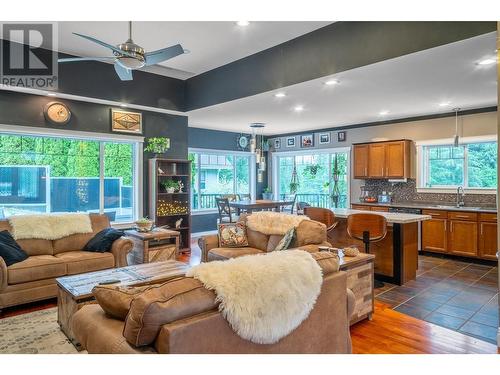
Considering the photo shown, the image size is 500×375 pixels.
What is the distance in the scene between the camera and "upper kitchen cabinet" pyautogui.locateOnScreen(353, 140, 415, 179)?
21.2ft

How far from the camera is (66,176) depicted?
17.8ft

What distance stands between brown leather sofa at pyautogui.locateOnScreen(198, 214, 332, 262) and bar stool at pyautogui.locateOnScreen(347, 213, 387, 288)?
2.47 ft

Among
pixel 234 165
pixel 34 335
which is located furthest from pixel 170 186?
pixel 34 335

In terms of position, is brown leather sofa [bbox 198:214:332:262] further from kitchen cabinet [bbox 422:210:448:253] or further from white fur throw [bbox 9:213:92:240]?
kitchen cabinet [bbox 422:210:448:253]

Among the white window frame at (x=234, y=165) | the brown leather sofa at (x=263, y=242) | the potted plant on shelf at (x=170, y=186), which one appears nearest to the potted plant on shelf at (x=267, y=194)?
the white window frame at (x=234, y=165)

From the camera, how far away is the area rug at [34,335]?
269 centimetres

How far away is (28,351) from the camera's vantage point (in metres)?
2.67

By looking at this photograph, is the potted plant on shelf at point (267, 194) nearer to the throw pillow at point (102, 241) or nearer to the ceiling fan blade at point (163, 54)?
the throw pillow at point (102, 241)

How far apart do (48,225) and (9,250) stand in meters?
0.63

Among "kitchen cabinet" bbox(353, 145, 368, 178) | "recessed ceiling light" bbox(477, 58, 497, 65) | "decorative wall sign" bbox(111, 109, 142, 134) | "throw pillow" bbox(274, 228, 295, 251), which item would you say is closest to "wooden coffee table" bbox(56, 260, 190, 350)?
"throw pillow" bbox(274, 228, 295, 251)

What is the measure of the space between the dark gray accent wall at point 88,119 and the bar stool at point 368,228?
3.68m

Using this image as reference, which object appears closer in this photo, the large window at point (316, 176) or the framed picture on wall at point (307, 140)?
the large window at point (316, 176)
